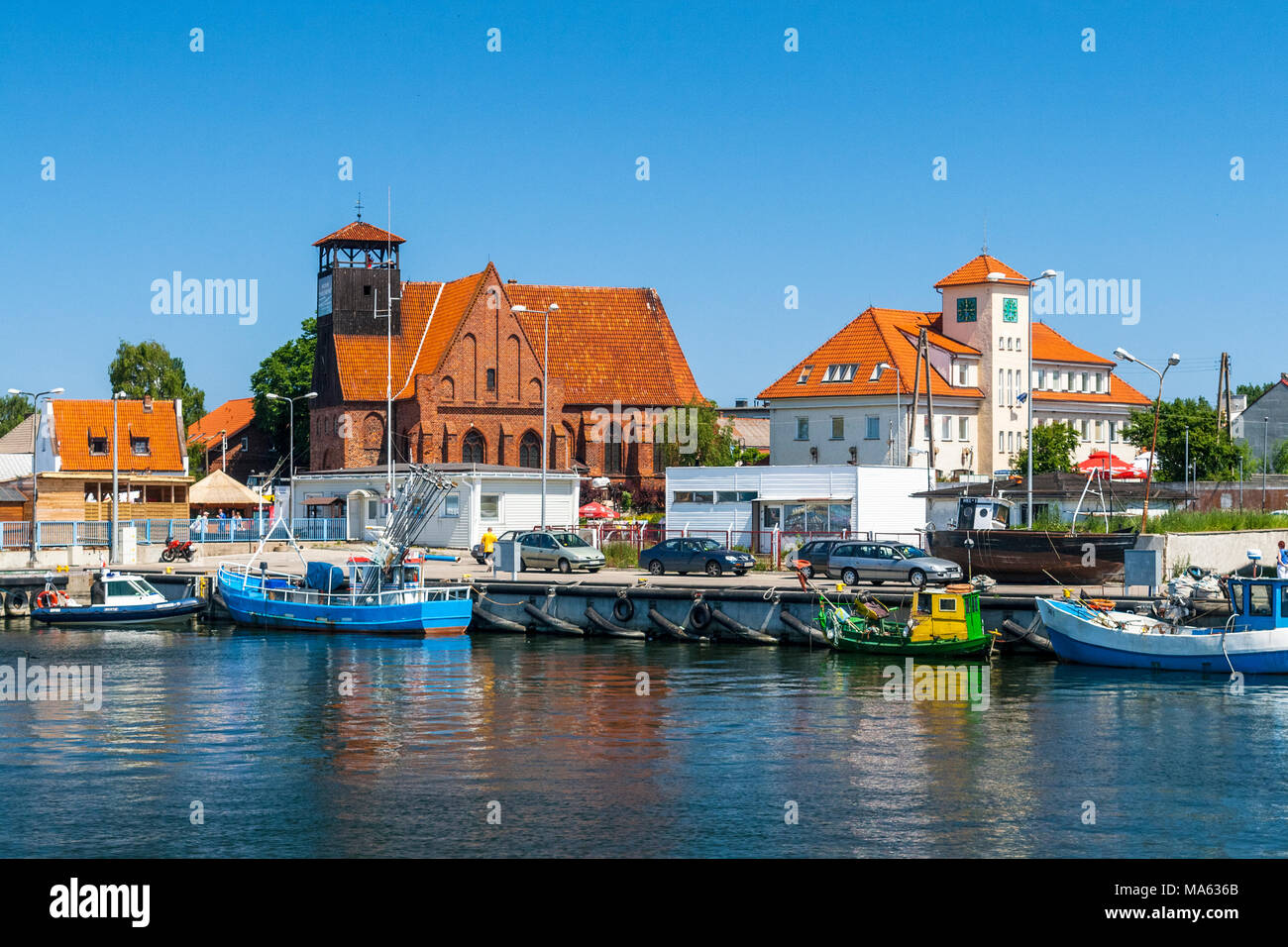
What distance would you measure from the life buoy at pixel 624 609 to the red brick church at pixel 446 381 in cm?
4428

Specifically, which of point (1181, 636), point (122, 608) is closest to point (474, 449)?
point (122, 608)

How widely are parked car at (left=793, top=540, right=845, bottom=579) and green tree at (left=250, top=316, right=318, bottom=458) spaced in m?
65.7

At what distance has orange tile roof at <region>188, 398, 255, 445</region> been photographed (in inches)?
5148

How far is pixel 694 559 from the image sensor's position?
180ft

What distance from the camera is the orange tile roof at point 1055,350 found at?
116312 millimetres

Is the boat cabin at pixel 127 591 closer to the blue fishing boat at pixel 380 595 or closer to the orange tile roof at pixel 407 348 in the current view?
the blue fishing boat at pixel 380 595

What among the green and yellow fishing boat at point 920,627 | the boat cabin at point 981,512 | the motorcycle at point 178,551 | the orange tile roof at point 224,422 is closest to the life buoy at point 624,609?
the green and yellow fishing boat at point 920,627

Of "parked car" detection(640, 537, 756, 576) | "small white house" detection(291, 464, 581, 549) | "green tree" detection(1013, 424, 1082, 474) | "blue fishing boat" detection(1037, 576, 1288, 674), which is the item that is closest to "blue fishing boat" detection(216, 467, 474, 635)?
"parked car" detection(640, 537, 756, 576)

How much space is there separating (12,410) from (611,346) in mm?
98864

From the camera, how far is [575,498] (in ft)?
250

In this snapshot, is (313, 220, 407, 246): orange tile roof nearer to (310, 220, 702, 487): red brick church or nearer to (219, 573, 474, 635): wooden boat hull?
(310, 220, 702, 487): red brick church

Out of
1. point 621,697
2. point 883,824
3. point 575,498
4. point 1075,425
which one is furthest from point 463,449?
point 883,824

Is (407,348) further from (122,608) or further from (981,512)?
(981,512)
